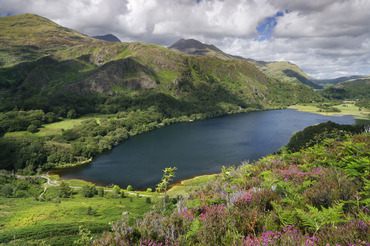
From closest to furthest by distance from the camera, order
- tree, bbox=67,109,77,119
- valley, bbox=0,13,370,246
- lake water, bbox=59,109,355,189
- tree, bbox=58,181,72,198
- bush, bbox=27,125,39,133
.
Answer: valley, bbox=0,13,370,246
tree, bbox=58,181,72,198
lake water, bbox=59,109,355,189
bush, bbox=27,125,39,133
tree, bbox=67,109,77,119

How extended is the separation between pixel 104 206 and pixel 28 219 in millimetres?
16571

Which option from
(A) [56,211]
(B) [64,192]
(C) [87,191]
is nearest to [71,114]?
(B) [64,192]

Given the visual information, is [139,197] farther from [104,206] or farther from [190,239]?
[190,239]

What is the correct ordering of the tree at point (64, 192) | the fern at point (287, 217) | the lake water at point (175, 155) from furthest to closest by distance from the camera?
the lake water at point (175, 155), the tree at point (64, 192), the fern at point (287, 217)

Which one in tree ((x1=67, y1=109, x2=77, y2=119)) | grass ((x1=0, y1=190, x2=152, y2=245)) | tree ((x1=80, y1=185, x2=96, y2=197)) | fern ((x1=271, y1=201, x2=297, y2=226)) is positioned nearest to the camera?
fern ((x1=271, y1=201, x2=297, y2=226))

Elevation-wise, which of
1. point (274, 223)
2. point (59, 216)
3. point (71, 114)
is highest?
point (274, 223)

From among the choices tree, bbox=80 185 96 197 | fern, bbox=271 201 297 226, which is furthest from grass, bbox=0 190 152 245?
fern, bbox=271 201 297 226

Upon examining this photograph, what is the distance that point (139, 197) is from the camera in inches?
2303

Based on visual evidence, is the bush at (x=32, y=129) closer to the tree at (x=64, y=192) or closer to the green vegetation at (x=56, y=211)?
the green vegetation at (x=56, y=211)

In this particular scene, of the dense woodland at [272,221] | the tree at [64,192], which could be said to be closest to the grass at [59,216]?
the tree at [64,192]

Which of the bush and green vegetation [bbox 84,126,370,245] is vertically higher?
green vegetation [bbox 84,126,370,245]

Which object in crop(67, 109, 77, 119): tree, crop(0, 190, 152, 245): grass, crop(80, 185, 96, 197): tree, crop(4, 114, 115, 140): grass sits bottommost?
crop(80, 185, 96, 197): tree

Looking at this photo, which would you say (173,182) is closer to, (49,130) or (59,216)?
(59,216)

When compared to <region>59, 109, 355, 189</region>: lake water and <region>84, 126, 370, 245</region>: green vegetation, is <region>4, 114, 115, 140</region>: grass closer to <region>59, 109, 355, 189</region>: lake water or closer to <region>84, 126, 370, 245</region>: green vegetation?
<region>59, 109, 355, 189</region>: lake water
